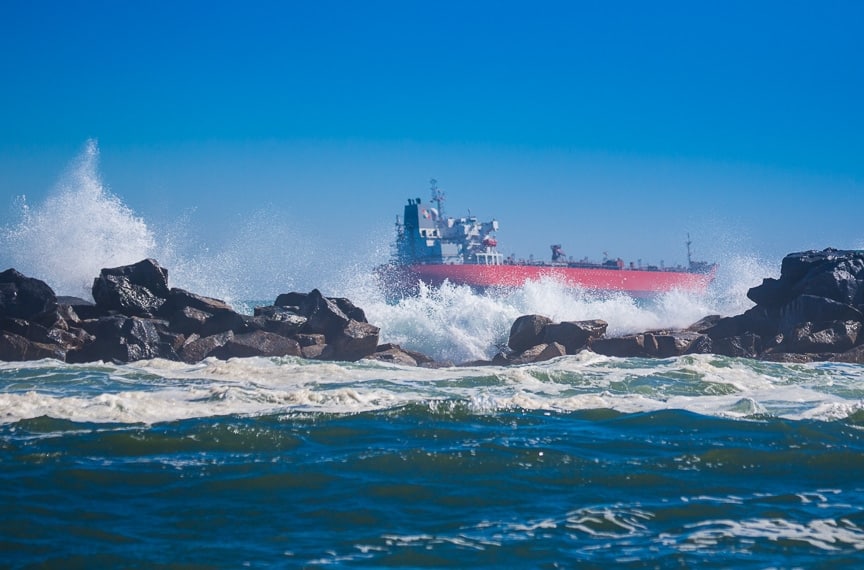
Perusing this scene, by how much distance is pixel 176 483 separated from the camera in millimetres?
7676

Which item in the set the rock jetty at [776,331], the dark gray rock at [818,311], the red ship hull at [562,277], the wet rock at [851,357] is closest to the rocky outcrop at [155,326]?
the rock jetty at [776,331]

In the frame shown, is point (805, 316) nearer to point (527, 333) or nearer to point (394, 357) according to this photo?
point (527, 333)

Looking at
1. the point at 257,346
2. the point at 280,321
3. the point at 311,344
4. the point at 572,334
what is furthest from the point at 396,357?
the point at 572,334

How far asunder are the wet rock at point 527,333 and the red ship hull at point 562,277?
1415 inches

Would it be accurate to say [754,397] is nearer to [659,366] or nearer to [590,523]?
[659,366]

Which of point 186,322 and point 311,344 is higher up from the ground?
point 186,322

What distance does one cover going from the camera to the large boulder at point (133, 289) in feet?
69.4

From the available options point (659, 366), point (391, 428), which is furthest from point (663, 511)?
point (659, 366)

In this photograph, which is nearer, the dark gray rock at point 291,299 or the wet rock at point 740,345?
the wet rock at point 740,345

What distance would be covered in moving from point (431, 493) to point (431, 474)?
58 centimetres

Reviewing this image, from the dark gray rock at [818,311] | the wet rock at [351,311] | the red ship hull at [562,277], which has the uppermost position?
the red ship hull at [562,277]

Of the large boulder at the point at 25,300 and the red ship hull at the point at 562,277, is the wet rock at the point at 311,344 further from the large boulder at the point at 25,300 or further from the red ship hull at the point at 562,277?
the red ship hull at the point at 562,277

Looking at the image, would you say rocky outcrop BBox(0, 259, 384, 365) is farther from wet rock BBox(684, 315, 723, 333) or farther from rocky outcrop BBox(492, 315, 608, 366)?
wet rock BBox(684, 315, 723, 333)

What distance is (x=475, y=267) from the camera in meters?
62.8
